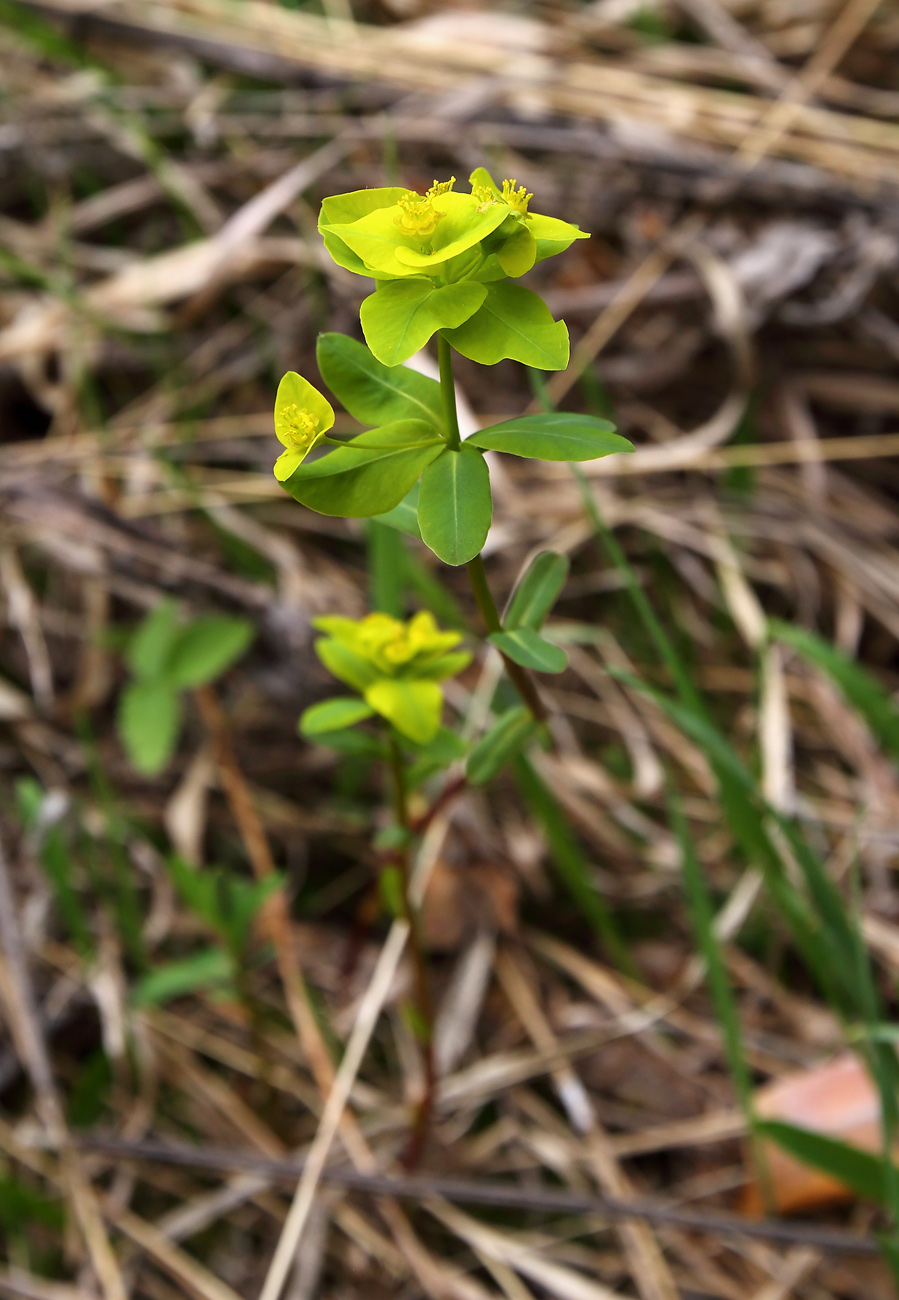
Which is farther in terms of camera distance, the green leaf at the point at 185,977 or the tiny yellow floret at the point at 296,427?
the green leaf at the point at 185,977

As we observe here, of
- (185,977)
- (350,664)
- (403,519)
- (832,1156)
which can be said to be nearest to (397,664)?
(350,664)

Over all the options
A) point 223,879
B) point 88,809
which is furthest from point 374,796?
point 88,809

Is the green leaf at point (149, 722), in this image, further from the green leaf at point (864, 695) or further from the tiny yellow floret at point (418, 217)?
the tiny yellow floret at point (418, 217)

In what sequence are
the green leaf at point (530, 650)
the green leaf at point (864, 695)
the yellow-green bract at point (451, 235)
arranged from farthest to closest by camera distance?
1. the green leaf at point (864, 695)
2. the green leaf at point (530, 650)
3. the yellow-green bract at point (451, 235)

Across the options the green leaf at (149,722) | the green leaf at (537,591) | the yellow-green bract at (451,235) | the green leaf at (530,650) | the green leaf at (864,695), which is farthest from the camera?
the green leaf at (149,722)

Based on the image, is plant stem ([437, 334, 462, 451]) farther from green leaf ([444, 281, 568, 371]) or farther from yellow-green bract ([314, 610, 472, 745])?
yellow-green bract ([314, 610, 472, 745])

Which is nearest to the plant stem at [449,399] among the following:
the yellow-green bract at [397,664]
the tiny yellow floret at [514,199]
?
the tiny yellow floret at [514,199]

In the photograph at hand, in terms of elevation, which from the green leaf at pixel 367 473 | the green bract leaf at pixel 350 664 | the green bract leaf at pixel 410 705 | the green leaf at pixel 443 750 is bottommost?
the green leaf at pixel 443 750

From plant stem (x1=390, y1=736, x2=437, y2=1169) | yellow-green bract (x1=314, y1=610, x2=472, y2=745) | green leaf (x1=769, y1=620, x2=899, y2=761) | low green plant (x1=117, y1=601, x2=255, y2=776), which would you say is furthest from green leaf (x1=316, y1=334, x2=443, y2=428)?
low green plant (x1=117, y1=601, x2=255, y2=776)
